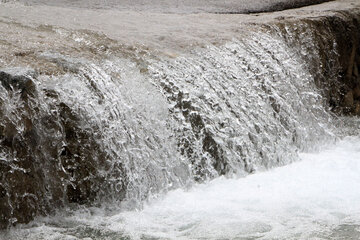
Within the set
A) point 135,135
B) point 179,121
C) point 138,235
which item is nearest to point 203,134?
point 179,121

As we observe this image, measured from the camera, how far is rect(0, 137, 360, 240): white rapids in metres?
3.46

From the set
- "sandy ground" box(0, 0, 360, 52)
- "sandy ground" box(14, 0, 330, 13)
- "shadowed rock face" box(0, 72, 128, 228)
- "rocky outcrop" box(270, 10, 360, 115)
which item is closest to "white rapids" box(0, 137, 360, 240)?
"shadowed rock face" box(0, 72, 128, 228)

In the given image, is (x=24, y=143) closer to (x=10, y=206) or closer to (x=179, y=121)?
(x=10, y=206)

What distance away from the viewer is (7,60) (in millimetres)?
4051

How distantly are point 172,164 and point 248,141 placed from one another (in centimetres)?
83

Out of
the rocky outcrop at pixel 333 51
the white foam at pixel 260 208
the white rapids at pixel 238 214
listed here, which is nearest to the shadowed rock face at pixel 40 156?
the white rapids at pixel 238 214

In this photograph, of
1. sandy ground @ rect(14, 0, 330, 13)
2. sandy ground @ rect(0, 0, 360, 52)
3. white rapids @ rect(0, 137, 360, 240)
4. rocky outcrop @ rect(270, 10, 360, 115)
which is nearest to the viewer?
white rapids @ rect(0, 137, 360, 240)

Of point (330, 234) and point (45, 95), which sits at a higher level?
point (45, 95)

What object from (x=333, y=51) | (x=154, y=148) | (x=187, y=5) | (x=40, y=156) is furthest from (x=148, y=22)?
(x=40, y=156)

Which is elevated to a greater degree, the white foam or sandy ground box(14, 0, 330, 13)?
sandy ground box(14, 0, 330, 13)

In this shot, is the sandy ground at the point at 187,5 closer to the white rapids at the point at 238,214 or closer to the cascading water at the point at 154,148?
the cascading water at the point at 154,148

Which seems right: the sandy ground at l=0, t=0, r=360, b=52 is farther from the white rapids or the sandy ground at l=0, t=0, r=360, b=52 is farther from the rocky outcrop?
the white rapids

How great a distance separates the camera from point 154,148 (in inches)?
165

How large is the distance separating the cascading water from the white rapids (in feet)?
0.04
